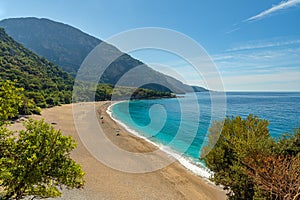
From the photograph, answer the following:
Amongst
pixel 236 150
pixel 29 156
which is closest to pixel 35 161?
pixel 29 156

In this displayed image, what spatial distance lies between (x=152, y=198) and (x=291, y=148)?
8.92m

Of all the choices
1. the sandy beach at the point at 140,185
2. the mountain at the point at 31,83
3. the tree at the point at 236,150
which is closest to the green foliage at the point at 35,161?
the sandy beach at the point at 140,185

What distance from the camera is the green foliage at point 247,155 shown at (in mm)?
8102

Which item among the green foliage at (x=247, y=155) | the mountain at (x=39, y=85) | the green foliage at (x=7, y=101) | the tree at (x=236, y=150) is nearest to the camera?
the green foliage at (x=7, y=101)

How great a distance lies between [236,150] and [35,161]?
29.7 ft

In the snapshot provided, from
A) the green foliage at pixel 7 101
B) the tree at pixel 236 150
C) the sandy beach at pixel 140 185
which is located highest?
the green foliage at pixel 7 101

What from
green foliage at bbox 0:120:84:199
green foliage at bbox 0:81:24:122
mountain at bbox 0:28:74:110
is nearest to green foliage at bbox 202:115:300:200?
green foliage at bbox 0:120:84:199

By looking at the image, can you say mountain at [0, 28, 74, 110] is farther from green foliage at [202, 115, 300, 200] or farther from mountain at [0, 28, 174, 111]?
green foliage at [202, 115, 300, 200]

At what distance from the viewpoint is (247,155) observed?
31.4 ft

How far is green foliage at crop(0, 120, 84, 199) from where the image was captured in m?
5.93

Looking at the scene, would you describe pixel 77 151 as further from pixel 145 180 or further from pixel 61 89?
pixel 61 89

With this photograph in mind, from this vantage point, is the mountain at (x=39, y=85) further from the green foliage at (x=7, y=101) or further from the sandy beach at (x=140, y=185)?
the green foliage at (x=7, y=101)

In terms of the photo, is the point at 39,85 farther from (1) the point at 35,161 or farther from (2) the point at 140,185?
(1) the point at 35,161

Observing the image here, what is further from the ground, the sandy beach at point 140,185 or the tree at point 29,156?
the tree at point 29,156
